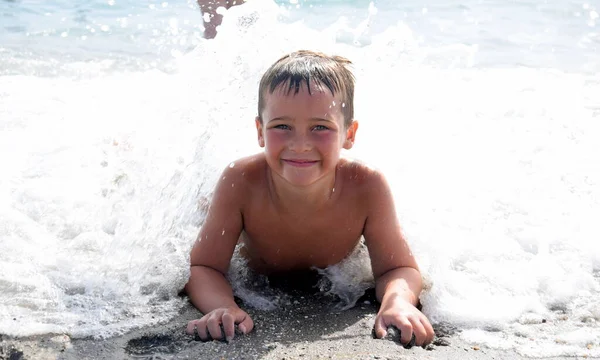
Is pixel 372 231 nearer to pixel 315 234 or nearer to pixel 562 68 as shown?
pixel 315 234

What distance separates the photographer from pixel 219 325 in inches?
92.0

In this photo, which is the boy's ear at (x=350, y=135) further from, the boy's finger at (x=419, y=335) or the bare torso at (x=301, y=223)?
the boy's finger at (x=419, y=335)

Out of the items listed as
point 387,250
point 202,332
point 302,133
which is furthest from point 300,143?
point 202,332

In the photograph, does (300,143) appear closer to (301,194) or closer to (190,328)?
(301,194)

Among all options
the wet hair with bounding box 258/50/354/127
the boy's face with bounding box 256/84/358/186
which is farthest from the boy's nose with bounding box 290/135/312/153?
the wet hair with bounding box 258/50/354/127

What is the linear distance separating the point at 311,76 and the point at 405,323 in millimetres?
930

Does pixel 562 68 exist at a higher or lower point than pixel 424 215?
higher

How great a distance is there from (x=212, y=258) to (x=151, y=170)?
831 millimetres

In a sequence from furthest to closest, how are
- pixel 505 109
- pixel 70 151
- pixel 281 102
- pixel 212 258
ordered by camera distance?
pixel 505 109
pixel 70 151
pixel 212 258
pixel 281 102

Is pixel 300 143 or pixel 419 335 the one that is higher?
pixel 300 143

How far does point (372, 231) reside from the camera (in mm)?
2844

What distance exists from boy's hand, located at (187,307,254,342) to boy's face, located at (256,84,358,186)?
20.7 inches

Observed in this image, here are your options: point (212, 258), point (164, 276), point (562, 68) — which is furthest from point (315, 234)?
point (562, 68)

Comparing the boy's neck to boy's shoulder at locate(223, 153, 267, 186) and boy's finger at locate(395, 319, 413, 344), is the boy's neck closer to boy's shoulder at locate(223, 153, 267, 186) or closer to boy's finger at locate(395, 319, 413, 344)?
boy's shoulder at locate(223, 153, 267, 186)
